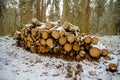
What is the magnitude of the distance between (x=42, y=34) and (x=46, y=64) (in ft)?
4.71

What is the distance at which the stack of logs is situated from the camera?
603cm

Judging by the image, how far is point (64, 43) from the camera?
6.09 metres

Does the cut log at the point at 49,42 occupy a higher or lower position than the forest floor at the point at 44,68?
higher

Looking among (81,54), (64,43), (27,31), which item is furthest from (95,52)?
(27,31)

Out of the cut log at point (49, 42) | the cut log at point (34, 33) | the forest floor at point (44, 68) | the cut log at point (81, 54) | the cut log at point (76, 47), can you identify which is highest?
the cut log at point (34, 33)

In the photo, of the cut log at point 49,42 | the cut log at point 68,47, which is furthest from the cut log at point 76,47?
the cut log at point 49,42

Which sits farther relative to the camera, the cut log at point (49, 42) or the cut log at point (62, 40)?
the cut log at point (49, 42)

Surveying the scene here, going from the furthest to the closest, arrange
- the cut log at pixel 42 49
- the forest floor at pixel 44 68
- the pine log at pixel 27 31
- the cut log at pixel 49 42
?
1. the pine log at pixel 27 31
2. the cut log at pixel 42 49
3. the cut log at pixel 49 42
4. the forest floor at pixel 44 68

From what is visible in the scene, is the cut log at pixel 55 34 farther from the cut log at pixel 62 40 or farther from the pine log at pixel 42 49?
the pine log at pixel 42 49

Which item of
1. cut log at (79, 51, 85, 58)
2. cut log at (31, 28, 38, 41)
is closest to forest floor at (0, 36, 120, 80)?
cut log at (79, 51, 85, 58)

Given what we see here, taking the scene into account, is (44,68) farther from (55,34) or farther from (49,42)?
(55,34)

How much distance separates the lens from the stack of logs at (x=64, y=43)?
→ 19.8 feet

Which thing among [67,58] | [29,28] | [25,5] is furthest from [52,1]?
[67,58]

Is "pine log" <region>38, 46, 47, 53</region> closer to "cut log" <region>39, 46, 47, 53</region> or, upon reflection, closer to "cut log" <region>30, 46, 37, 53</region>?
"cut log" <region>39, 46, 47, 53</region>
